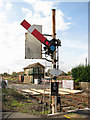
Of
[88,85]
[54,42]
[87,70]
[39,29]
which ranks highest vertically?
[39,29]

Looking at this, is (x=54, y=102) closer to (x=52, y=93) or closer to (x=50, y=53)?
(x=52, y=93)

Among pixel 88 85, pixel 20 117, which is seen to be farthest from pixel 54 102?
pixel 88 85

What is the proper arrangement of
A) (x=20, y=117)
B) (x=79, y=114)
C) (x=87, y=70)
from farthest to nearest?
(x=87, y=70) → (x=79, y=114) → (x=20, y=117)

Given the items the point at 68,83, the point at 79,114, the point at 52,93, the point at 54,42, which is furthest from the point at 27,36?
the point at 68,83

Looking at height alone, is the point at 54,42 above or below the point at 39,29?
below

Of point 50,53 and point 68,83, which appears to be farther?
point 68,83

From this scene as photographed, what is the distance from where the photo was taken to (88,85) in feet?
64.1

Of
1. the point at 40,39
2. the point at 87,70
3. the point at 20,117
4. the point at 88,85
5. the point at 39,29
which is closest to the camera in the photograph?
the point at 20,117

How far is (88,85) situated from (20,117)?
15.7 m

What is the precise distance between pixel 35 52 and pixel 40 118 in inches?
127

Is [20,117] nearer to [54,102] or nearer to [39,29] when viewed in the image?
[54,102]

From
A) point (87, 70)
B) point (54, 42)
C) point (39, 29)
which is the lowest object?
point (87, 70)

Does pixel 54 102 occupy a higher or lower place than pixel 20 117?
higher

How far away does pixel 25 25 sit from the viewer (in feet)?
21.9
